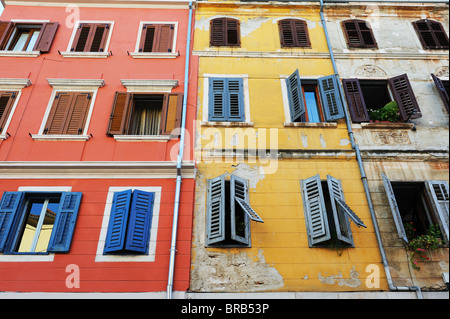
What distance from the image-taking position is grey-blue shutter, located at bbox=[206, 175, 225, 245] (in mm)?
7475

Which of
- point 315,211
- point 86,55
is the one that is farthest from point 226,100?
point 86,55

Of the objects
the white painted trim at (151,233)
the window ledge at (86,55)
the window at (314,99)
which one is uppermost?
the window ledge at (86,55)

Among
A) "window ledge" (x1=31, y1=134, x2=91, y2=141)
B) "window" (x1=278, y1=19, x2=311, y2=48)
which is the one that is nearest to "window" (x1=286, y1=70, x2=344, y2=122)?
"window" (x1=278, y1=19, x2=311, y2=48)

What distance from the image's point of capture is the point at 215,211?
25.7 feet

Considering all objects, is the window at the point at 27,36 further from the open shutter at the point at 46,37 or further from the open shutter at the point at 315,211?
the open shutter at the point at 315,211

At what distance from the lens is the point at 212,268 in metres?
7.31

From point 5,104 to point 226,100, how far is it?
5.80 m

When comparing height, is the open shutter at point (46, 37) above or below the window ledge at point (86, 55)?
above

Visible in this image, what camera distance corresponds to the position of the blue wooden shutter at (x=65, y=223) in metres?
7.35

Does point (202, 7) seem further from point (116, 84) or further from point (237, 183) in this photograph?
point (237, 183)

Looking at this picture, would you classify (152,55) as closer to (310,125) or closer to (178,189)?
(178,189)

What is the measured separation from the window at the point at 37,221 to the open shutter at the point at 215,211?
2.83m

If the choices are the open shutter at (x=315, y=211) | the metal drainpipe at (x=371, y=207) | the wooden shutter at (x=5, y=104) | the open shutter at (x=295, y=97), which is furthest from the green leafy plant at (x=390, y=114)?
the wooden shutter at (x=5, y=104)
